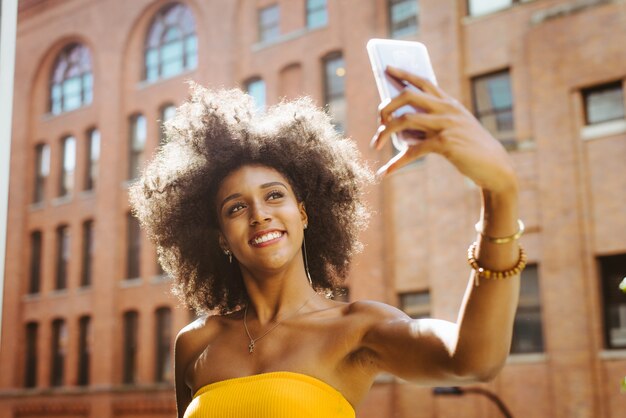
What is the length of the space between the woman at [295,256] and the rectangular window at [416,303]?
1146cm

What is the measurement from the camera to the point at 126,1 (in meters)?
19.4

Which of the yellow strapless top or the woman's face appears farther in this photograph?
the woman's face

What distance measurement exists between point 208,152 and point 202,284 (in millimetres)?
389

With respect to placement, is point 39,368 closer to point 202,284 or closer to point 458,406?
point 458,406

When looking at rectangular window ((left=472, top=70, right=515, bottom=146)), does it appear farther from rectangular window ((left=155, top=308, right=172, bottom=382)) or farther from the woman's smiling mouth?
the woman's smiling mouth

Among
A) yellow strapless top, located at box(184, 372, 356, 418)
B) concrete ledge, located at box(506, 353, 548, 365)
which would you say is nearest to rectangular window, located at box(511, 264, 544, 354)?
concrete ledge, located at box(506, 353, 548, 365)

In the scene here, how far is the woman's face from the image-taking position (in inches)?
77.3

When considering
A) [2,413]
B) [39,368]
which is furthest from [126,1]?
[2,413]

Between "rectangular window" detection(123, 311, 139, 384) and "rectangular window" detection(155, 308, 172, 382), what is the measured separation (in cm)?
72

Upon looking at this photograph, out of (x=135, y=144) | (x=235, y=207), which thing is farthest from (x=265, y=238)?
(x=135, y=144)

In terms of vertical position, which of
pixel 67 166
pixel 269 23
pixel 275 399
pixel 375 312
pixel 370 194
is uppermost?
pixel 269 23

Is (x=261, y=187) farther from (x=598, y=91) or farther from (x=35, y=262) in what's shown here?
(x=35, y=262)

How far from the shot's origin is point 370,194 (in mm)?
14383

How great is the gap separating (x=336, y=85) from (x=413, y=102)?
14.2m
